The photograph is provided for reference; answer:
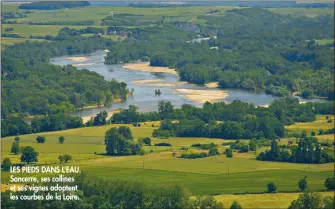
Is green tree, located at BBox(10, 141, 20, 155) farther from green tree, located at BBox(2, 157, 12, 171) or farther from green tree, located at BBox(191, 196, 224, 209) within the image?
green tree, located at BBox(191, 196, 224, 209)

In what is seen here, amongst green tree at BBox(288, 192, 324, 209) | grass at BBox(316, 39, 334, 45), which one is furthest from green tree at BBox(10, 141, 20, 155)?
grass at BBox(316, 39, 334, 45)

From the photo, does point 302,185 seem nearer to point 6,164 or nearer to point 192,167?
point 192,167

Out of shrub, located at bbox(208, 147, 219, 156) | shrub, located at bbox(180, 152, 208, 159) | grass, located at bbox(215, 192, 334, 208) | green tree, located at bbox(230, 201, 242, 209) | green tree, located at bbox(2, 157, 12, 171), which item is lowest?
shrub, located at bbox(180, 152, 208, 159)

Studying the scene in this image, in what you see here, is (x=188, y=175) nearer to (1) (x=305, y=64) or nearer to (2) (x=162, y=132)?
(2) (x=162, y=132)

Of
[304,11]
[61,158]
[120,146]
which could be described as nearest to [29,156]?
[61,158]

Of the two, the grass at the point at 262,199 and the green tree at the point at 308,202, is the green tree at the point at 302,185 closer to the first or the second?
the grass at the point at 262,199

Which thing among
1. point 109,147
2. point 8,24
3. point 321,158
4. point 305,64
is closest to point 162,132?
point 109,147
